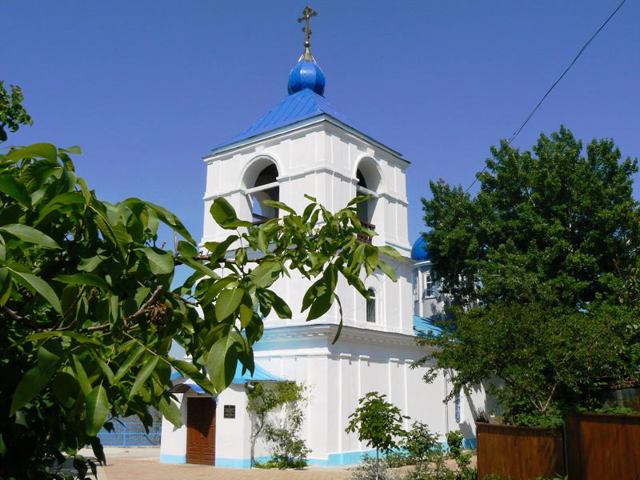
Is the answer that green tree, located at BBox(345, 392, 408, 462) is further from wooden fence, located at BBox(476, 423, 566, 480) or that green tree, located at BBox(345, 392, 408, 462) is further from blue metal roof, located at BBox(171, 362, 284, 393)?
blue metal roof, located at BBox(171, 362, 284, 393)

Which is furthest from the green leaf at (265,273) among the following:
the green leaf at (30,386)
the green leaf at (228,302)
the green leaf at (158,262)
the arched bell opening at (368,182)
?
the arched bell opening at (368,182)

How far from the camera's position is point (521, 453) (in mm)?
14141

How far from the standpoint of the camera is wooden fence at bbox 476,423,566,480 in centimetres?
1388

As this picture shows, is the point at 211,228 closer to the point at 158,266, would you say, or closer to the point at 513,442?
the point at 513,442

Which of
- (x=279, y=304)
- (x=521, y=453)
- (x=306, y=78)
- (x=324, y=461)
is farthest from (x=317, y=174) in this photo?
(x=279, y=304)

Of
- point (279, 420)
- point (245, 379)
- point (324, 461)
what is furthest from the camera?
point (279, 420)

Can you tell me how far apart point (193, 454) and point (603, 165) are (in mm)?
20703

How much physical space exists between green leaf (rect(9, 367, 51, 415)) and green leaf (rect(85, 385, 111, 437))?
0.42 feet

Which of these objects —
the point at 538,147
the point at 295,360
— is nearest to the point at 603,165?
the point at 538,147

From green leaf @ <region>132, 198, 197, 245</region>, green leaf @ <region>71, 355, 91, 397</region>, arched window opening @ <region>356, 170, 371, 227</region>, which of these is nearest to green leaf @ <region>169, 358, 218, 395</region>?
green leaf @ <region>71, 355, 91, 397</region>

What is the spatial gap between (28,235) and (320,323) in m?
19.6

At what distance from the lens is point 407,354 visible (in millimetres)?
25047

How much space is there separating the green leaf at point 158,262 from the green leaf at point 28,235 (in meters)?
0.45

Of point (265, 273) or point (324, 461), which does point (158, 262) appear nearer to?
point (265, 273)
